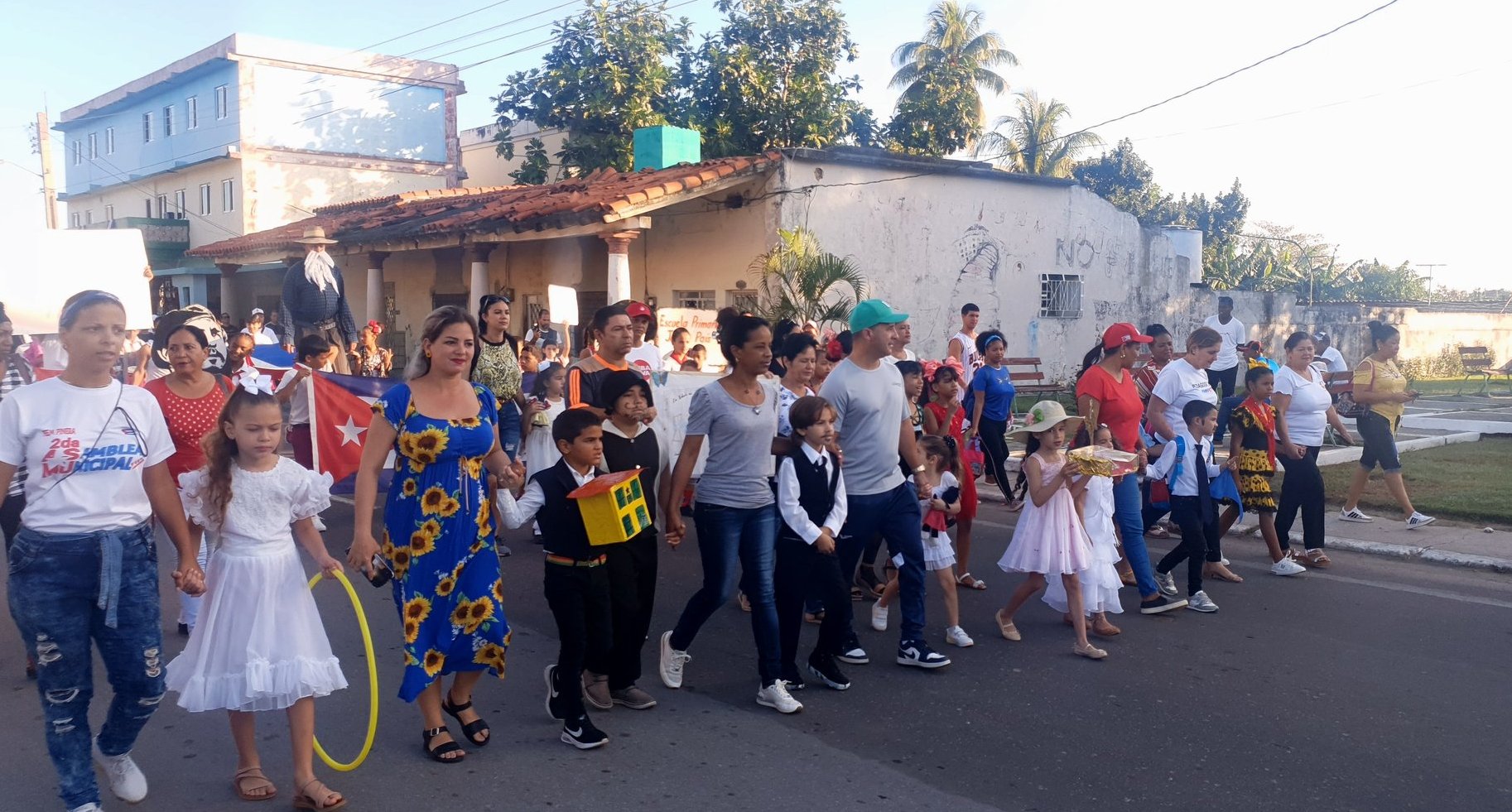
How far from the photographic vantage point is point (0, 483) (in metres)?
3.74

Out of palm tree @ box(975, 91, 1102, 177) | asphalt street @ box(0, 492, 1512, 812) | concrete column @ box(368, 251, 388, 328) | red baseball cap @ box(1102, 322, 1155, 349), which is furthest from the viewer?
palm tree @ box(975, 91, 1102, 177)

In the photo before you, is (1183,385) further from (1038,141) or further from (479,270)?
(1038,141)

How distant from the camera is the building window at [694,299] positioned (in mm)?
18734

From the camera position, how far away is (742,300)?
17.4 metres

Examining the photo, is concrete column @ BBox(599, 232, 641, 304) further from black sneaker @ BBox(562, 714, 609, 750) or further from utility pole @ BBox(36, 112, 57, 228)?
utility pole @ BBox(36, 112, 57, 228)

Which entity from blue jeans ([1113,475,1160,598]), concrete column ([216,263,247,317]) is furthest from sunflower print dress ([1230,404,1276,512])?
concrete column ([216,263,247,317])

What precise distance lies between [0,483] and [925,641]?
429cm

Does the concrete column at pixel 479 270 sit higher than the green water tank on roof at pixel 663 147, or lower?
lower

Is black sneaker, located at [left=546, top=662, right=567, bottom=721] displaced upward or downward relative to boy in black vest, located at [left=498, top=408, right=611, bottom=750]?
downward

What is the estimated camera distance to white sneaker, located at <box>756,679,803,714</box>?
5.21 m

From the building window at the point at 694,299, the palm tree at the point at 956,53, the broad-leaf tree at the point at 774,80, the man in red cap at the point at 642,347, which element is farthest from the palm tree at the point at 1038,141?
the man in red cap at the point at 642,347

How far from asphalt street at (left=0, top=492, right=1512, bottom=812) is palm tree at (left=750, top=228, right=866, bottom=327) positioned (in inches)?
319

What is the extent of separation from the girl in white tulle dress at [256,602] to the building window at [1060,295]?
18.3m

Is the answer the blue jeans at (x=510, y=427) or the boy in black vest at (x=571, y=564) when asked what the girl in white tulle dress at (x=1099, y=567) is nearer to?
the boy in black vest at (x=571, y=564)
